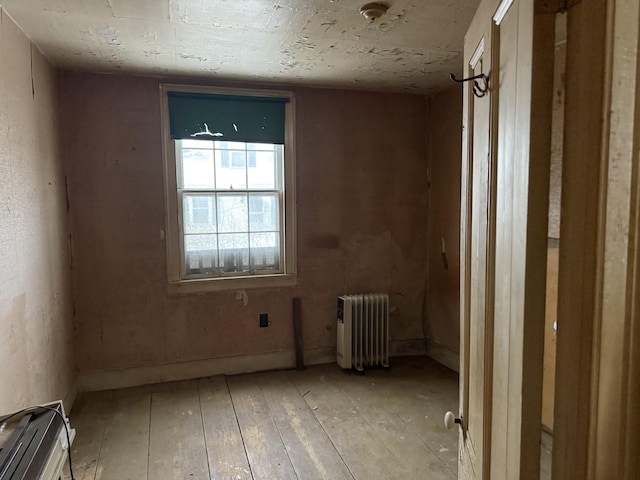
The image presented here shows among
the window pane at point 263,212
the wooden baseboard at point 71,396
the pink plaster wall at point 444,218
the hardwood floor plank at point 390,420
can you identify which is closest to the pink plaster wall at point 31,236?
the wooden baseboard at point 71,396

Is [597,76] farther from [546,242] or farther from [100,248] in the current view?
[100,248]

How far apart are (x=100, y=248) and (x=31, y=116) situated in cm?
113

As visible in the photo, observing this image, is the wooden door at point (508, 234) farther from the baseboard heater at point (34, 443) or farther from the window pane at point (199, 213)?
the window pane at point (199, 213)

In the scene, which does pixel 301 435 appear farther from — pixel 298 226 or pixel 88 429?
pixel 298 226

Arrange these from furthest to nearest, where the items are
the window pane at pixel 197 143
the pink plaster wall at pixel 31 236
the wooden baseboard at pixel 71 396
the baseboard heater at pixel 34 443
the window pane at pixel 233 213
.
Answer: the window pane at pixel 233 213
the window pane at pixel 197 143
the wooden baseboard at pixel 71 396
the pink plaster wall at pixel 31 236
the baseboard heater at pixel 34 443

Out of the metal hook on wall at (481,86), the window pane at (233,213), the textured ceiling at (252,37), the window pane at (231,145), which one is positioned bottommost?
the window pane at (233,213)

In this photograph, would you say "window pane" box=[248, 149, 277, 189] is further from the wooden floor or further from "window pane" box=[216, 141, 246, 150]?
the wooden floor

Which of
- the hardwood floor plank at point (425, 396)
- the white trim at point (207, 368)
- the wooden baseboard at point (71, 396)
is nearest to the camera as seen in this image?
the hardwood floor plank at point (425, 396)

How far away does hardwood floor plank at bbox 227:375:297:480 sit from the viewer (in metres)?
2.37

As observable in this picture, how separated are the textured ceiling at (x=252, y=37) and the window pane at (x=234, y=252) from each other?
1.28 metres

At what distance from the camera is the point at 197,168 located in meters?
3.52

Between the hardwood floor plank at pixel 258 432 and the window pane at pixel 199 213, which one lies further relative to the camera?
the window pane at pixel 199 213

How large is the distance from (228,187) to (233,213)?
22 centimetres

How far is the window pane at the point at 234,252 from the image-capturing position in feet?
11.9
